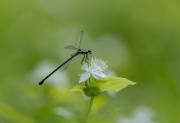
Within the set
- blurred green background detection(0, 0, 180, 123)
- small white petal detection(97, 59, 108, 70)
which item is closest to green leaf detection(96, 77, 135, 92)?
small white petal detection(97, 59, 108, 70)

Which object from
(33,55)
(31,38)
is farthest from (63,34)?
(33,55)

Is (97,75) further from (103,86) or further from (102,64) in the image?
(102,64)

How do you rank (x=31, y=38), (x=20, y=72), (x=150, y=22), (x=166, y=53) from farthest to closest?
(x=150, y=22), (x=31, y=38), (x=166, y=53), (x=20, y=72)

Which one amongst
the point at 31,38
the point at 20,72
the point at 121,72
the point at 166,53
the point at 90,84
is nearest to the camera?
the point at 90,84

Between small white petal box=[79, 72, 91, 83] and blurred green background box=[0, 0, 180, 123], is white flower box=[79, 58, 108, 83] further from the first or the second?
blurred green background box=[0, 0, 180, 123]

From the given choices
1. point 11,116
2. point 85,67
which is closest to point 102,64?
point 85,67

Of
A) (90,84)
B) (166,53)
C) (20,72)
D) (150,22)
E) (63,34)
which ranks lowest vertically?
(90,84)

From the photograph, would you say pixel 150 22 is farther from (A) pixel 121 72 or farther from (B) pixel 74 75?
(B) pixel 74 75
